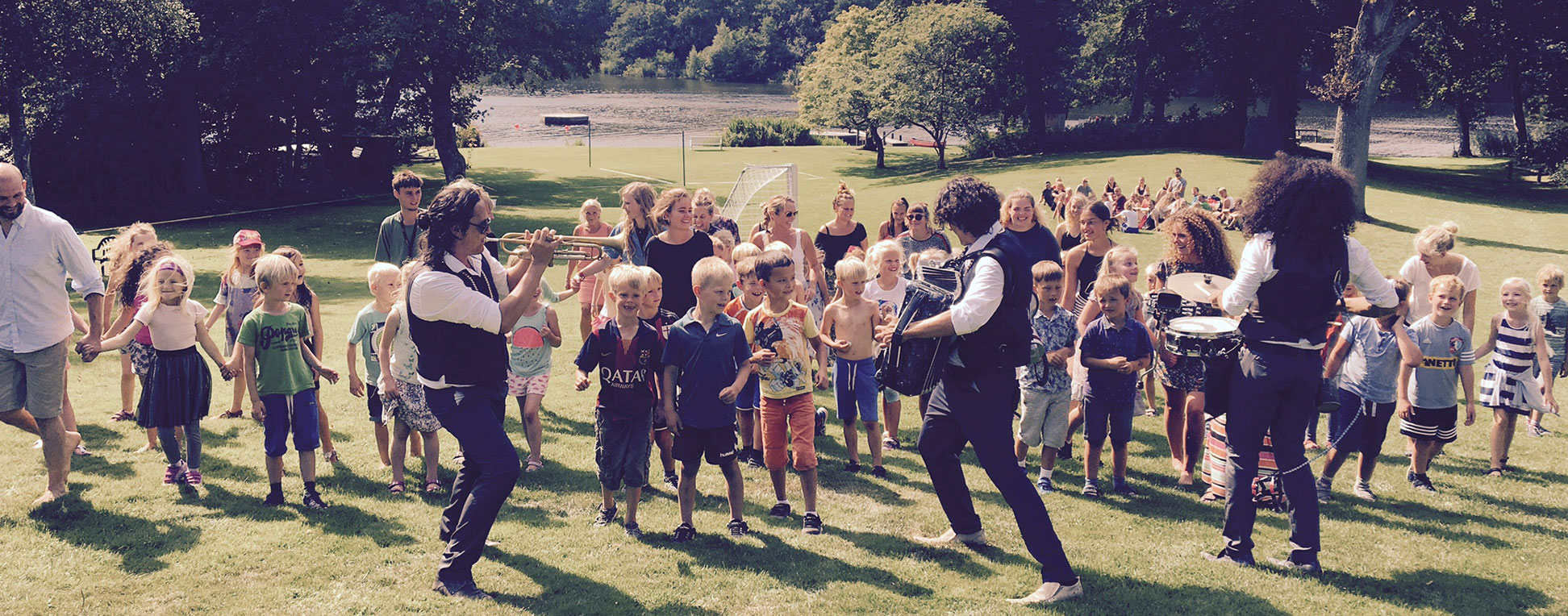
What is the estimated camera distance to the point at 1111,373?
20.5 ft

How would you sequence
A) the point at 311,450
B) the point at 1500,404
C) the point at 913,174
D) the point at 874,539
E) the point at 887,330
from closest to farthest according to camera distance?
the point at 887,330, the point at 874,539, the point at 311,450, the point at 1500,404, the point at 913,174

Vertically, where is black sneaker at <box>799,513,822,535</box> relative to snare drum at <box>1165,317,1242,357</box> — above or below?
below

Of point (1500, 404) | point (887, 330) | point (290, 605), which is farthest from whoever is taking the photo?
point (1500, 404)

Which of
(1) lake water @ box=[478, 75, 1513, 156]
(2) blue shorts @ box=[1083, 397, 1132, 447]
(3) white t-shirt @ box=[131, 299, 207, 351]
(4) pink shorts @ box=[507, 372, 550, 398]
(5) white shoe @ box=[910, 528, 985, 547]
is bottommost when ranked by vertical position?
(5) white shoe @ box=[910, 528, 985, 547]

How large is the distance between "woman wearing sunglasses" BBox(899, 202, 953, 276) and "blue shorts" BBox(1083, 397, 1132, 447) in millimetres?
2083

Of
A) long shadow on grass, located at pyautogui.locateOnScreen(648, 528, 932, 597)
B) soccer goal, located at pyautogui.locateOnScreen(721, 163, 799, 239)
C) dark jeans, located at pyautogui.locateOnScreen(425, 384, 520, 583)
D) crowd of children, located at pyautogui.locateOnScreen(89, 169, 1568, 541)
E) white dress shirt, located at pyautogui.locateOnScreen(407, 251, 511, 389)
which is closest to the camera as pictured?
white dress shirt, located at pyautogui.locateOnScreen(407, 251, 511, 389)

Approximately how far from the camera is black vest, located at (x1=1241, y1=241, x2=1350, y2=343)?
182 inches

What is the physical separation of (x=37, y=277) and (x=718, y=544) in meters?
4.03

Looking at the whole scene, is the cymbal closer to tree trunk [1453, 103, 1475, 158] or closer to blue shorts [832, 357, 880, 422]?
blue shorts [832, 357, 880, 422]

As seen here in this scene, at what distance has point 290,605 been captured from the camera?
4.62m

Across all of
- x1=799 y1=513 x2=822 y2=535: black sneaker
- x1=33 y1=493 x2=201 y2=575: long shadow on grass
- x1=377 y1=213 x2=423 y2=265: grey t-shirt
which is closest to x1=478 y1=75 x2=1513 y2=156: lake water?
x1=377 y1=213 x2=423 y2=265: grey t-shirt

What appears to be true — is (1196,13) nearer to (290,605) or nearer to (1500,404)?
(1500,404)

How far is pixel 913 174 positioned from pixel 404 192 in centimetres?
3240

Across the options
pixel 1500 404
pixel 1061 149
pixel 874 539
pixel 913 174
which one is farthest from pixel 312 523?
pixel 1061 149
